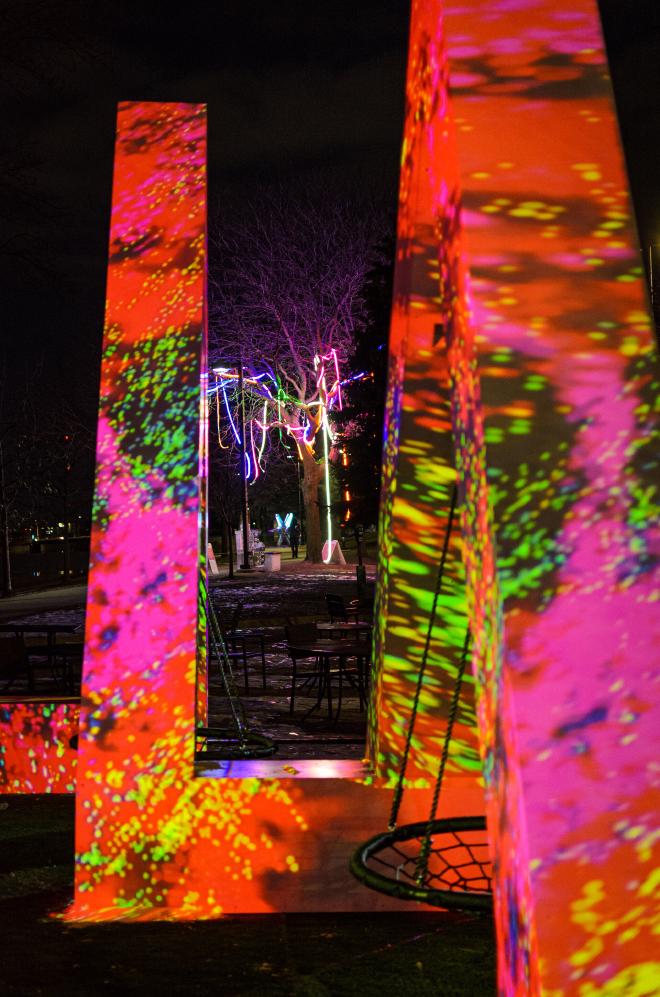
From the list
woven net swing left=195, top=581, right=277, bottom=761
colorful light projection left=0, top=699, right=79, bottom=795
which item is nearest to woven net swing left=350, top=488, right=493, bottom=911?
woven net swing left=195, top=581, right=277, bottom=761

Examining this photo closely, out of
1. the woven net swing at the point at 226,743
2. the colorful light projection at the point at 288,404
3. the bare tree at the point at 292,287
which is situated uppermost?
the bare tree at the point at 292,287

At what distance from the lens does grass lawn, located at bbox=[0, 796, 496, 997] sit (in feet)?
12.4

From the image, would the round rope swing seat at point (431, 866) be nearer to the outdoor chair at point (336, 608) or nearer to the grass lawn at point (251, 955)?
the grass lawn at point (251, 955)

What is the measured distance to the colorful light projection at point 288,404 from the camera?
30.0m

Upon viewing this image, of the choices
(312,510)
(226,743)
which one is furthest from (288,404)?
(226,743)

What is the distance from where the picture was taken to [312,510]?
32531 mm

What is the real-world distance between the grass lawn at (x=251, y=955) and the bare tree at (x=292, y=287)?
25.9 meters

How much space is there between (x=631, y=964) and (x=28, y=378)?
36117mm

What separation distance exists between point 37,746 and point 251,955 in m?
2.94

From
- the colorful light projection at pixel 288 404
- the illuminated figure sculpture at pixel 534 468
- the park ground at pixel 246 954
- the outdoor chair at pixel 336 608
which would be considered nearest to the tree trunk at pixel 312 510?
the colorful light projection at pixel 288 404

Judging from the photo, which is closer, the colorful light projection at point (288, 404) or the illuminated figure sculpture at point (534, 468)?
the illuminated figure sculpture at point (534, 468)

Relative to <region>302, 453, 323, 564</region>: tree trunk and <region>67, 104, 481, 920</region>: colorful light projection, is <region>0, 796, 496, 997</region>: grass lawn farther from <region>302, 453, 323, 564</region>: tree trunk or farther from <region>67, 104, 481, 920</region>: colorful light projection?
<region>302, 453, 323, 564</region>: tree trunk

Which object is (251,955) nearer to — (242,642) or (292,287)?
(242,642)

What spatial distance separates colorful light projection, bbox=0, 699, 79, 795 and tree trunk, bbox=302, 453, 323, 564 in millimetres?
25542
